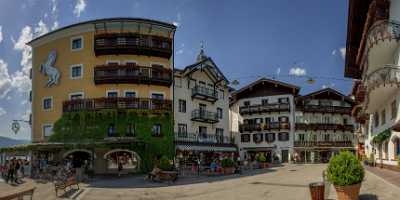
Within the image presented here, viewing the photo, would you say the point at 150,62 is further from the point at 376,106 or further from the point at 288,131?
the point at 288,131

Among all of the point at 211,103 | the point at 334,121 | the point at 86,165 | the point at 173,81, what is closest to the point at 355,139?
the point at 334,121

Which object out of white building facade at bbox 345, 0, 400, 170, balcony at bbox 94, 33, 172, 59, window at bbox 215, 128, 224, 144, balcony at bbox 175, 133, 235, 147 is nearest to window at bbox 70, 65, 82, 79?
balcony at bbox 94, 33, 172, 59

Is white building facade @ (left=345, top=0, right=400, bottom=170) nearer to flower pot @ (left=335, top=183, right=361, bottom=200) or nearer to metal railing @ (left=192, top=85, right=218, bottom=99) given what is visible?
flower pot @ (left=335, top=183, right=361, bottom=200)

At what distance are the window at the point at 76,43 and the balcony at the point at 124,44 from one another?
2365 millimetres

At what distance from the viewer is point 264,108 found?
69.9 m

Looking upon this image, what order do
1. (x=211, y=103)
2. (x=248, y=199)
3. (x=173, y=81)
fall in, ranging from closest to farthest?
1. (x=248, y=199)
2. (x=173, y=81)
3. (x=211, y=103)

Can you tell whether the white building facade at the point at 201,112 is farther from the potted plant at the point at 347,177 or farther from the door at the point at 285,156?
the potted plant at the point at 347,177

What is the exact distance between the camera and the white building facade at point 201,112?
47.9 metres

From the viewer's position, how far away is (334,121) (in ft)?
233

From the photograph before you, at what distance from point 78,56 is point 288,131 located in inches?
1535

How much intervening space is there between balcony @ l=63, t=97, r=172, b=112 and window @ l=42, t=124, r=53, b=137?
3.35 m

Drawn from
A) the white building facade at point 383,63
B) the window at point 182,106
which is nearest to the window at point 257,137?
the window at point 182,106

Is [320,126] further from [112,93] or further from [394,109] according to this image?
[394,109]

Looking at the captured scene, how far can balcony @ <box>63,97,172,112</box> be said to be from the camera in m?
40.7
